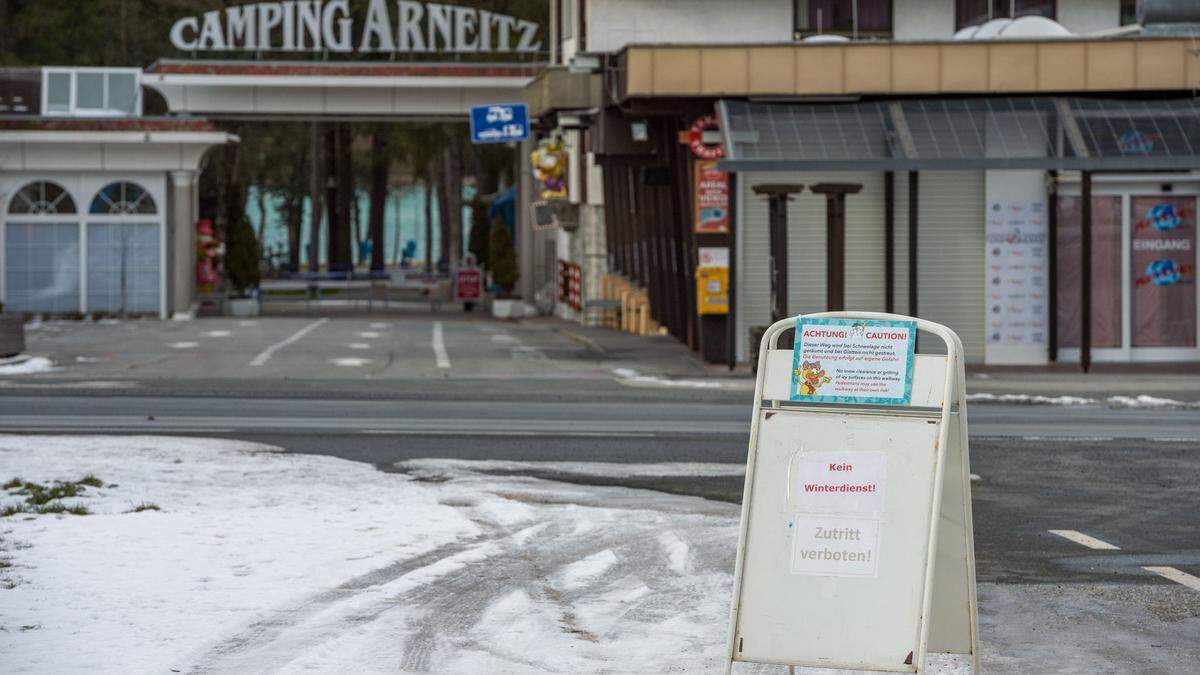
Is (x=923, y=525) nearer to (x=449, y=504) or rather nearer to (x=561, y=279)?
(x=449, y=504)

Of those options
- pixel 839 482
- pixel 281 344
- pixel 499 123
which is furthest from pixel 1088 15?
pixel 839 482

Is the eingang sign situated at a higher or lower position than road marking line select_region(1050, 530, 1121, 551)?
higher

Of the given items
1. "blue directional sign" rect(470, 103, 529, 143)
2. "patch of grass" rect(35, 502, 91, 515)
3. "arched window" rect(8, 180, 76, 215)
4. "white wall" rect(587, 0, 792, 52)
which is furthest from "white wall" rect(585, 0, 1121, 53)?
"patch of grass" rect(35, 502, 91, 515)

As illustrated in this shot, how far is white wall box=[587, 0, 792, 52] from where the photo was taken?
30016 millimetres

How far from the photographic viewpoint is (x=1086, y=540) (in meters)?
10.6

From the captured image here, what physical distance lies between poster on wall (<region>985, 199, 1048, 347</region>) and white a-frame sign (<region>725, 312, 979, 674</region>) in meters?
19.8

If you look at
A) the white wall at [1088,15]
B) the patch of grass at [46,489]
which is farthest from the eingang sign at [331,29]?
the patch of grass at [46,489]

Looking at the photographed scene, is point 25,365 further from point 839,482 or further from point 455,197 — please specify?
point 455,197

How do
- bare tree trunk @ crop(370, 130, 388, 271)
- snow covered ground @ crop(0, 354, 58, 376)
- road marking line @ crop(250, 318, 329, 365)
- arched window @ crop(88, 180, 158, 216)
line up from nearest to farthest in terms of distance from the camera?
snow covered ground @ crop(0, 354, 58, 376) < road marking line @ crop(250, 318, 329, 365) < arched window @ crop(88, 180, 158, 216) < bare tree trunk @ crop(370, 130, 388, 271)

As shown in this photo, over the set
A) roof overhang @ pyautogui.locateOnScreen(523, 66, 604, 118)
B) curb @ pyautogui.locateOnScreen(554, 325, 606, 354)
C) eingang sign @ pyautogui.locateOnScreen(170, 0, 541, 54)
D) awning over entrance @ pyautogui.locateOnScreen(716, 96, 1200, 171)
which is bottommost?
curb @ pyautogui.locateOnScreen(554, 325, 606, 354)

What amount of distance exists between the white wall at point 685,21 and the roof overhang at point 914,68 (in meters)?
4.23

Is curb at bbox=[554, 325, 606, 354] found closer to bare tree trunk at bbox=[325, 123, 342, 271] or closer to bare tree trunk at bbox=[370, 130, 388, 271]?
bare tree trunk at bbox=[325, 123, 342, 271]

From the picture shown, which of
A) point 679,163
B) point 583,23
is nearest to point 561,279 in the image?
point 583,23

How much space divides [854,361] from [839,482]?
0.44 meters
